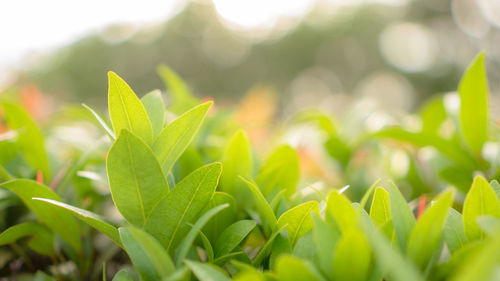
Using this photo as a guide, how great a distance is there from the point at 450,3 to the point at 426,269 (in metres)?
13.5

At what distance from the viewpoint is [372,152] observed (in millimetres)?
1194

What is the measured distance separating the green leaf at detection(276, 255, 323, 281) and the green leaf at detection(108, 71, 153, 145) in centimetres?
30

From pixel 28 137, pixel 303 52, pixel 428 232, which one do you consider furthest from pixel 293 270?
pixel 303 52

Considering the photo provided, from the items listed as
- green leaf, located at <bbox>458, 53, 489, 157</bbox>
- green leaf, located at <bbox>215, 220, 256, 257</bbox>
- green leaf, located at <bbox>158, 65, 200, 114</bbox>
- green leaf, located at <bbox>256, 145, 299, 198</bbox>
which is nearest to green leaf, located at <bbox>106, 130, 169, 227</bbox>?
green leaf, located at <bbox>215, 220, 256, 257</bbox>

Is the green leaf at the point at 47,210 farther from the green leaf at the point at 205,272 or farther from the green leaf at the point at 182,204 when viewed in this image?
the green leaf at the point at 205,272

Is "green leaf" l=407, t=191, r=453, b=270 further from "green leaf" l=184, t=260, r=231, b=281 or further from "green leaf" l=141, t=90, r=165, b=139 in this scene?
"green leaf" l=141, t=90, r=165, b=139

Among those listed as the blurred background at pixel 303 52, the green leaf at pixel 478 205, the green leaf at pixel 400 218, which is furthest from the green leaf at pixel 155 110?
the blurred background at pixel 303 52

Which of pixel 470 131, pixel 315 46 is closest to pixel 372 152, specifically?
pixel 470 131

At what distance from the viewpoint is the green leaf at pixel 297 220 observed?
528 mm

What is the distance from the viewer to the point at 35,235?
28.0 inches

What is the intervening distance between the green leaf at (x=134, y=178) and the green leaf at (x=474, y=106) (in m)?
0.64

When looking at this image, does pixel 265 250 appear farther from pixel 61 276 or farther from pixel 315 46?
pixel 315 46

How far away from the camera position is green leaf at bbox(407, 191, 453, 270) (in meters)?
0.43

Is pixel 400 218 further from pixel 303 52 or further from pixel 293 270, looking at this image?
pixel 303 52
